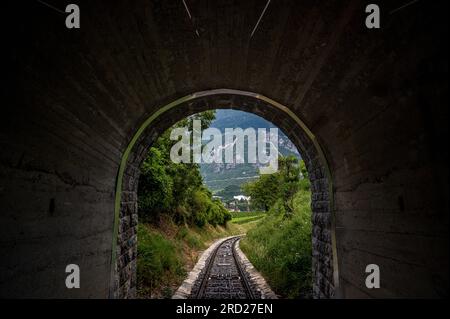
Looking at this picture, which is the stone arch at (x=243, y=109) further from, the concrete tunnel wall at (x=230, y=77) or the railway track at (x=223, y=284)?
the railway track at (x=223, y=284)

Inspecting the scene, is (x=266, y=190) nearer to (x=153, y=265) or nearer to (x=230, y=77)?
(x=153, y=265)

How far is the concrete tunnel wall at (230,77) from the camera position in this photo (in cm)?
232

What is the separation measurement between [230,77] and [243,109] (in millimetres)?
1543

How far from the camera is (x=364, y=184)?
378 cm

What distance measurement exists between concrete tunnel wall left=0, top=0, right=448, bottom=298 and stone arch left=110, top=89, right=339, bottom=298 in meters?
0.32

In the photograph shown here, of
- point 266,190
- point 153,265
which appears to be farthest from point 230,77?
point 266,190

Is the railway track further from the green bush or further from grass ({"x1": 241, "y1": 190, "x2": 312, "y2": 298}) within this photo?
the green bush

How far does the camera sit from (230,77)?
4.96 meters

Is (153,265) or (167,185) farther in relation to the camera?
(167,185)

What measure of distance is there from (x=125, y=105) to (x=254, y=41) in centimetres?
237

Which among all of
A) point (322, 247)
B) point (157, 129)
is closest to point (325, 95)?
point (322, 247)

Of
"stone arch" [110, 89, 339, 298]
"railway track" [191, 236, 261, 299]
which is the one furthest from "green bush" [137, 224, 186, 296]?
"stone arch" [110, 89, 339, 298]

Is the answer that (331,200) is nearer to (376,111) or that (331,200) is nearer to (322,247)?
(322,247)

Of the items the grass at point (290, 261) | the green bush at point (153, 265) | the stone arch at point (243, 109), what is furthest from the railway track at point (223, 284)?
the stone arch at point (243, 109)
